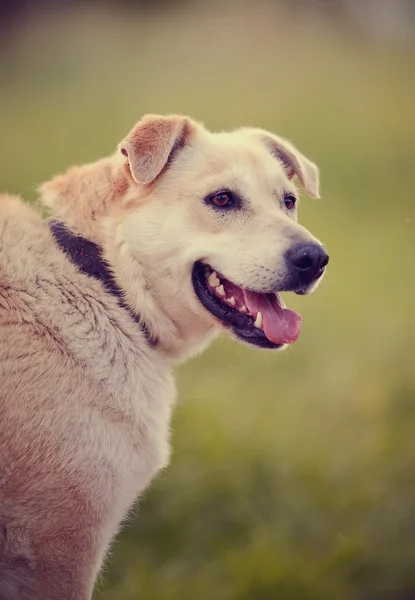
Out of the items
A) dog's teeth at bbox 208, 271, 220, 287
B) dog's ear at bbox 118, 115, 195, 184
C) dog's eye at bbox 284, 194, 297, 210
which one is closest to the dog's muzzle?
dog's teeth at bbox 208, 271, 220, 287

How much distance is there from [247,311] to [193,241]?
0.38 m

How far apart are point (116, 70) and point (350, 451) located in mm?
5608

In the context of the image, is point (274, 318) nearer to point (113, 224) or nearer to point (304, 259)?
point (304, 259)

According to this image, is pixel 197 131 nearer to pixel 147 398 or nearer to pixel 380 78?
pixel 147 398

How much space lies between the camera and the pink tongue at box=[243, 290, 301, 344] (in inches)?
115

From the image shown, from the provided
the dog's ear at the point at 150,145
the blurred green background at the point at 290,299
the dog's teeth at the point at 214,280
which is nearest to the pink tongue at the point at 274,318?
the dog's teeth at the point at 214,280

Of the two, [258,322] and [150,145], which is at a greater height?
[150,145]

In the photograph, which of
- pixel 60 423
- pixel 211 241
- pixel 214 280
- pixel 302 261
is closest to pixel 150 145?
pixel 211 241

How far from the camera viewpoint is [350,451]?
174 inches

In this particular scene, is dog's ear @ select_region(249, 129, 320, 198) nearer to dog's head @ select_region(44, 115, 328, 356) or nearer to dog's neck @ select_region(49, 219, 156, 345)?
dog's head @ select_region(44, 115, 328, 356)

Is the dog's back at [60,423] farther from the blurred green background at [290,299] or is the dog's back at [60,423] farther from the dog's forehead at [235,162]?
the blurred green background at [290,299]

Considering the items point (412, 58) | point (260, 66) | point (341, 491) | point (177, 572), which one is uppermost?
point (412, 58)

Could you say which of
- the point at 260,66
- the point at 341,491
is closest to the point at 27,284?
the point at 341,491

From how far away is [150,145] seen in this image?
2.97 metres
